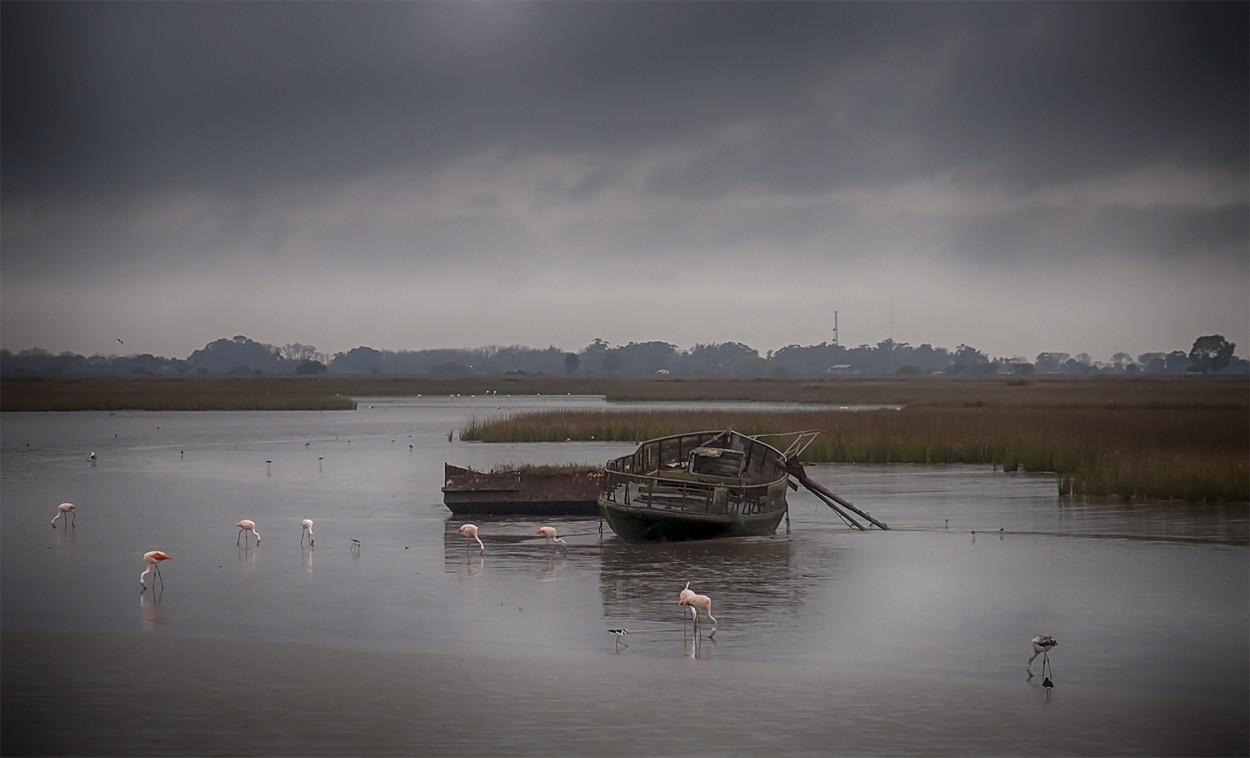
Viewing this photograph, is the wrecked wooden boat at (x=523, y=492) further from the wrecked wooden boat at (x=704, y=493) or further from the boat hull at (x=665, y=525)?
the boat hull at (x=665, y=525)

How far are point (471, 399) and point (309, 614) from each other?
108m

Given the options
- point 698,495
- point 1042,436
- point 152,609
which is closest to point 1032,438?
point 1042,436

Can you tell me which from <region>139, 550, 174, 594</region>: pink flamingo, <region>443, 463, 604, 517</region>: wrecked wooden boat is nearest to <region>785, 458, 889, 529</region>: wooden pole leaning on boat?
<region>443, 463, 604, 517</region>: wrecked wooden boat

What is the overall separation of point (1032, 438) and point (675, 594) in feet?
92.5

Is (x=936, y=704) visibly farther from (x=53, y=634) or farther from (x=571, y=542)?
(x=571, y=542)

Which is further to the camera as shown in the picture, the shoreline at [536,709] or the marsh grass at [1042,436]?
the marsh grass at [1042,436]

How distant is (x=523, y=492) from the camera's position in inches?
1163

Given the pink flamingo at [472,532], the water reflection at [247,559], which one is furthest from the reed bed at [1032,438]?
the water reflection at [247,559]

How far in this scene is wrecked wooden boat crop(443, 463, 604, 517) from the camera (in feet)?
96.3

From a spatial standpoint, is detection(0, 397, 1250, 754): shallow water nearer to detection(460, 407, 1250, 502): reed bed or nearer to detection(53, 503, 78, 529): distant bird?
detection(53, 503, 78, 529): distant bird

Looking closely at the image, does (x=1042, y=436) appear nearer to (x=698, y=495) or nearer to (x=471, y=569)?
(x=698, y=495)

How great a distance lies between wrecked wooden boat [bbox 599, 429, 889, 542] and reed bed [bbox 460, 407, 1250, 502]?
870 centimetres

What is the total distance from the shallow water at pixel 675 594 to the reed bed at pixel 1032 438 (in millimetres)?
1546

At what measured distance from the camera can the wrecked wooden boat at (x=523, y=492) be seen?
29344mm
